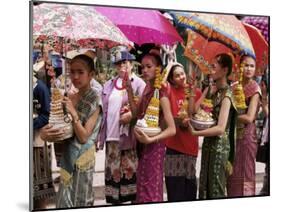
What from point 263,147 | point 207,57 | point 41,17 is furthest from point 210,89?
point 41,17

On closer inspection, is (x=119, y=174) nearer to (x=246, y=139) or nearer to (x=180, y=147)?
(x=180, y=147)

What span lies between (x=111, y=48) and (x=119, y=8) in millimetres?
379

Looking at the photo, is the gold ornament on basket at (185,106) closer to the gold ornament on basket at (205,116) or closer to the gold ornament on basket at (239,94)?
the gold ornament on basket at (205,116)

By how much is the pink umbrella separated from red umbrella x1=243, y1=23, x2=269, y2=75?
796 millimetres

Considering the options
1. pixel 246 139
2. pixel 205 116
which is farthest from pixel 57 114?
pixel 246 139

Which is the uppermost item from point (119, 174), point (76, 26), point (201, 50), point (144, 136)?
point (76, 26)

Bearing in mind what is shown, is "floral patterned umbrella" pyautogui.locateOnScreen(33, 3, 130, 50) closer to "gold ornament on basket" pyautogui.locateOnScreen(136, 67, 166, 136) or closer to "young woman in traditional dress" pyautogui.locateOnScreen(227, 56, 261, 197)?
"gold ornament on basket" pyautogui.locateOnScreen(136, 67, 166, 136)

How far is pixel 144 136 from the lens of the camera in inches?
242

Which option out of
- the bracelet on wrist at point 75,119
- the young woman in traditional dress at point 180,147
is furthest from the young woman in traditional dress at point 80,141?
the young woman in traditional dress at point 180,147

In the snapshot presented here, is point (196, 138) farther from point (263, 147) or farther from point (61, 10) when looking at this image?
point (61, 10)

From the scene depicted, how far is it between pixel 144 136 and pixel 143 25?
1.00 metres

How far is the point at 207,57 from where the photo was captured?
21.1 feet

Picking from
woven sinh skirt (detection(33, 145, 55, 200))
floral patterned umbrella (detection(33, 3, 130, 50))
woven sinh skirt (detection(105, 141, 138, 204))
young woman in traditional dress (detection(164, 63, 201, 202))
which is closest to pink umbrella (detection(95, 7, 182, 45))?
floral patterned umbrella (detection(33, 3, 130, 50))

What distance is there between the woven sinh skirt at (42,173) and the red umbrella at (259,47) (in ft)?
7.37
